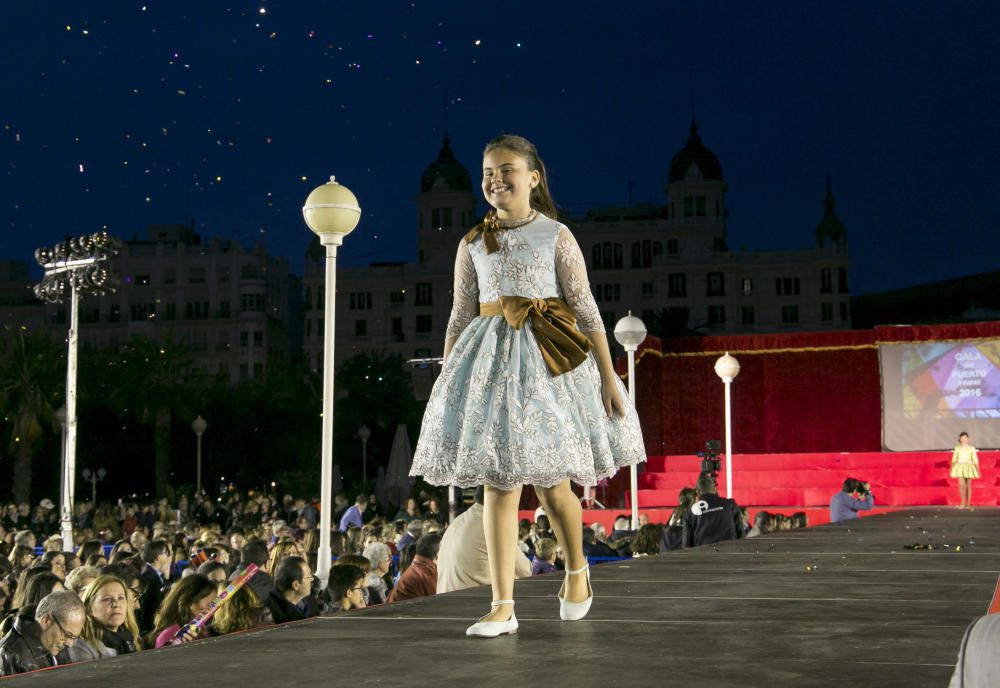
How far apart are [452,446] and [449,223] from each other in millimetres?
79713

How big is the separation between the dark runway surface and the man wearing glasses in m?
1.37

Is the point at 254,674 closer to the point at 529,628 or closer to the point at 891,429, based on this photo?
the point at 529,628

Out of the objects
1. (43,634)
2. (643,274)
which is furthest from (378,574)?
(643,274)

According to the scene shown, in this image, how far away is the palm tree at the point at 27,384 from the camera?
38656 mm

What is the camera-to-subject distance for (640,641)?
348cm

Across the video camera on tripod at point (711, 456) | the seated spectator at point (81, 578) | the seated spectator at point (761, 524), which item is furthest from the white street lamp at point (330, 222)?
the video camera on tripod at point (711, 456)

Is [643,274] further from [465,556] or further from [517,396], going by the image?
[517,396]

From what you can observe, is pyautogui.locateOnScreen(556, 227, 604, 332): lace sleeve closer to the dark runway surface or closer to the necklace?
the necklace

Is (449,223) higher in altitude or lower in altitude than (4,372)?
higher

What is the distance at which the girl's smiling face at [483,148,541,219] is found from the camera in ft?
13.7

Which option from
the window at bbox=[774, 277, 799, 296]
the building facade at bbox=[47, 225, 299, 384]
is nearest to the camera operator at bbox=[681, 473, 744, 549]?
the window at bbox=[774, 277, 799, 296]

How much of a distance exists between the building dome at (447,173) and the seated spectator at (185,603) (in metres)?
78.0

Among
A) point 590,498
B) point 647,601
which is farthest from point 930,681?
point 590,498

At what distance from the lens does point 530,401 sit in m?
3.89
